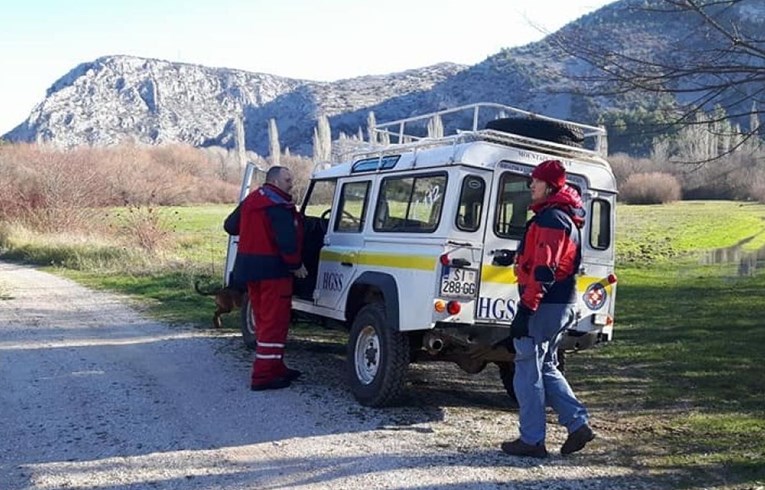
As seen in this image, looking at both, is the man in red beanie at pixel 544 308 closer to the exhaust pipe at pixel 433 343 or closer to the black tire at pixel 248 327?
the exhaust pipe at pixel 433 343

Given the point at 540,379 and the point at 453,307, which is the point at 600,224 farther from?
the point at 540,379

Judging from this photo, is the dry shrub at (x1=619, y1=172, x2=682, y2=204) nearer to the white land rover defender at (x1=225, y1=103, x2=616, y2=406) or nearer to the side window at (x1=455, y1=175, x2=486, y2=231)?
the white land rover defender at (x1=225, y1=103, x2=616, y2=406)

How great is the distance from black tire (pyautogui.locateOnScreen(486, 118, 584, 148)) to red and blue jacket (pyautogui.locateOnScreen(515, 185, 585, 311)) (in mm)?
1559

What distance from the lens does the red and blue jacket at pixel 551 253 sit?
199 inches

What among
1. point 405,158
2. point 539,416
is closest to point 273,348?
point 405,158

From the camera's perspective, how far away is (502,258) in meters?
6.05

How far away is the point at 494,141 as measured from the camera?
20.7 ft

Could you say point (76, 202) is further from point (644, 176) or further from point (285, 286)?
point (644, 176)

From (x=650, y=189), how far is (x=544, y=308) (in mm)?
57208

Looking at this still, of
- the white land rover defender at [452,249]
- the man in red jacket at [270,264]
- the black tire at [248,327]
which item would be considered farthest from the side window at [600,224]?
the black tire at [248,327]

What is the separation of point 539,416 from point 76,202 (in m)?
23.5

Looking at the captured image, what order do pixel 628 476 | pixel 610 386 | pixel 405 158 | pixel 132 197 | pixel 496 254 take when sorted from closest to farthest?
pixel 628 476 < pixel 496 254 < pixel 405 158 < pixel 610 386 < pixel 132 197

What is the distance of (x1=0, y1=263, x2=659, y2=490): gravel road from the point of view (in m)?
4.79

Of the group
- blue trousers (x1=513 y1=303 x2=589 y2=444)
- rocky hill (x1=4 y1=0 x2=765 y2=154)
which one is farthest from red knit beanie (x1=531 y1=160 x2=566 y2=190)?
rocky hill (x1=4 y1=0 x2=765 y2=154)
